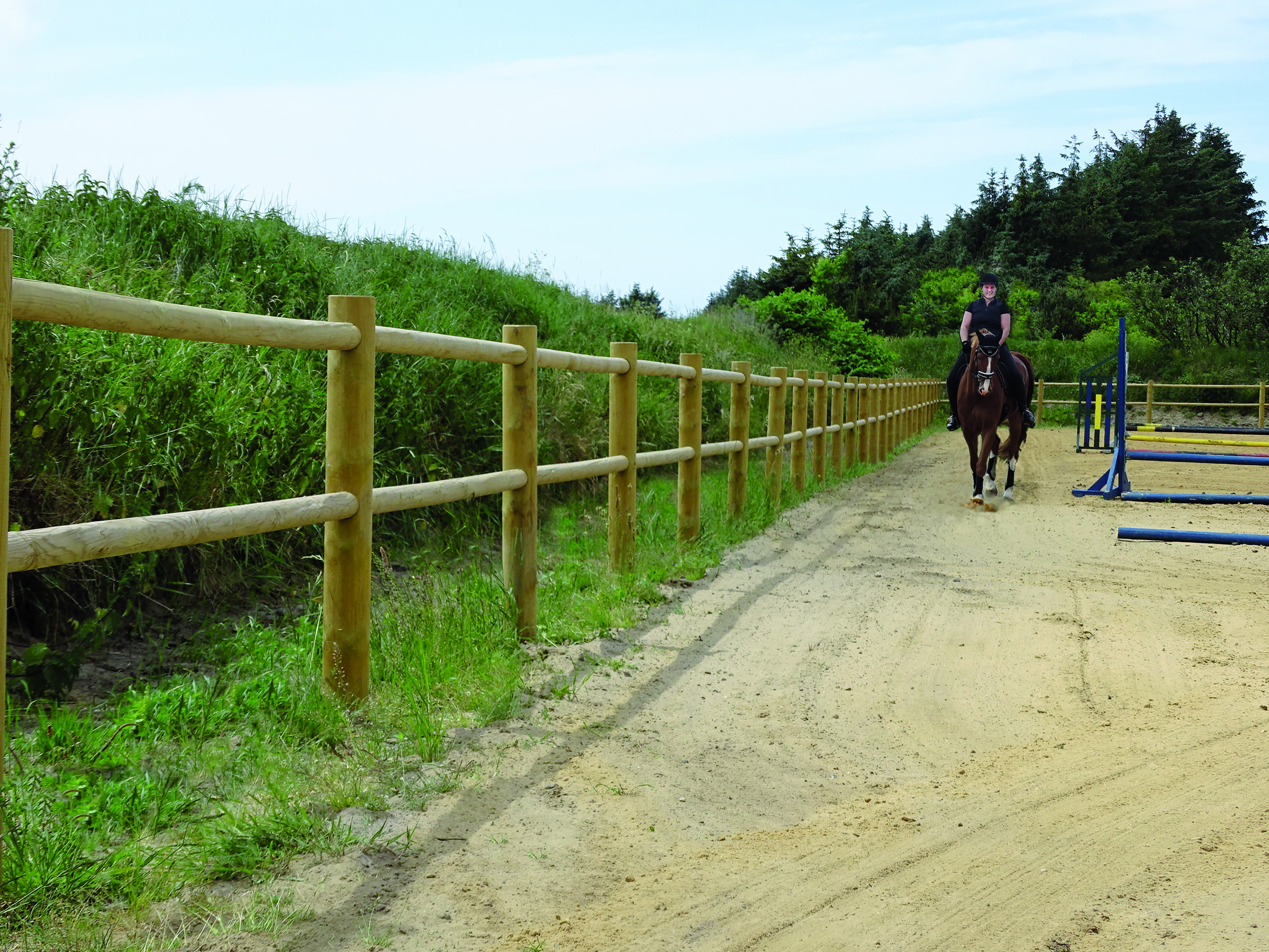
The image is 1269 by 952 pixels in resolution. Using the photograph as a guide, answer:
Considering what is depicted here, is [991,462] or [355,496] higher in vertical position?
[355,496]

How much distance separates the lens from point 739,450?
8.73 meters

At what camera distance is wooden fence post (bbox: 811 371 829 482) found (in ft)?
41.1

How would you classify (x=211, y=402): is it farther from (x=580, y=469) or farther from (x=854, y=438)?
(x=854, y=438)

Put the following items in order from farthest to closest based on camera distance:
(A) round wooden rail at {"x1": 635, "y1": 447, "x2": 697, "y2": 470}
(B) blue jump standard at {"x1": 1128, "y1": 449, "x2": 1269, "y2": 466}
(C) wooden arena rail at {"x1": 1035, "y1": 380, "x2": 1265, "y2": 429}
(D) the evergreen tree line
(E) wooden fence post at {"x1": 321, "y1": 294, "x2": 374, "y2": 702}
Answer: (D) the evergreen tree line < (C) wooden arena rail at {"x1": 1035, "y1": 380, "x2": 1265, "y2": 429} < (B) blue jump standard at {"x1": 1128, "y1": 449, "x2": 1269, "y2": 466} < (A) round wooden rail at {"x1": 635, "y1": 447, "x2": 697, "y2": 470} < (E) wooden fence post at {"x1": 321, "y1": 294, "x2": 374, "y2": 702}

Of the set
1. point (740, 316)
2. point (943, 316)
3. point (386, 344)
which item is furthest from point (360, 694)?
point (943, 316)

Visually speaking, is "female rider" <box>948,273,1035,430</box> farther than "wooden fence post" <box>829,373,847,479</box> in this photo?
No

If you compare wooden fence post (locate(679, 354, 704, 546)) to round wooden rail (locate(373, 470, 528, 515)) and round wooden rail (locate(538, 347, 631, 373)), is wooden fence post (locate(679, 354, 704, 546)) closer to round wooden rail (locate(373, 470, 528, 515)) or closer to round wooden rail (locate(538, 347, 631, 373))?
round wooden rail (locate(538, 347, 631, 373))

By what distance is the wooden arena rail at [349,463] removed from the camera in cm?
246

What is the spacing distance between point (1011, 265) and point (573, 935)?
195 feet

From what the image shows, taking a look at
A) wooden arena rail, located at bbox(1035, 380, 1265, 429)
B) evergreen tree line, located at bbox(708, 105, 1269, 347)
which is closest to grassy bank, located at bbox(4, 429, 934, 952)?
wooden arena rail, located at bbox(1035, 380, 1265, 429)

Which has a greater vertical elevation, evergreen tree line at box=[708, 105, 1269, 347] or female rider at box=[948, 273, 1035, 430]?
evergreen tree line at box=[708, 105, 1269, 347]

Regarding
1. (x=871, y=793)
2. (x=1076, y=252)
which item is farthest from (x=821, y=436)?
(x=1076, y=252)

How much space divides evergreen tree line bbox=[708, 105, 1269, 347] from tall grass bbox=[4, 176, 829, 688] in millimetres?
32637

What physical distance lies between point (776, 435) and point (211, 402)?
550 cm
